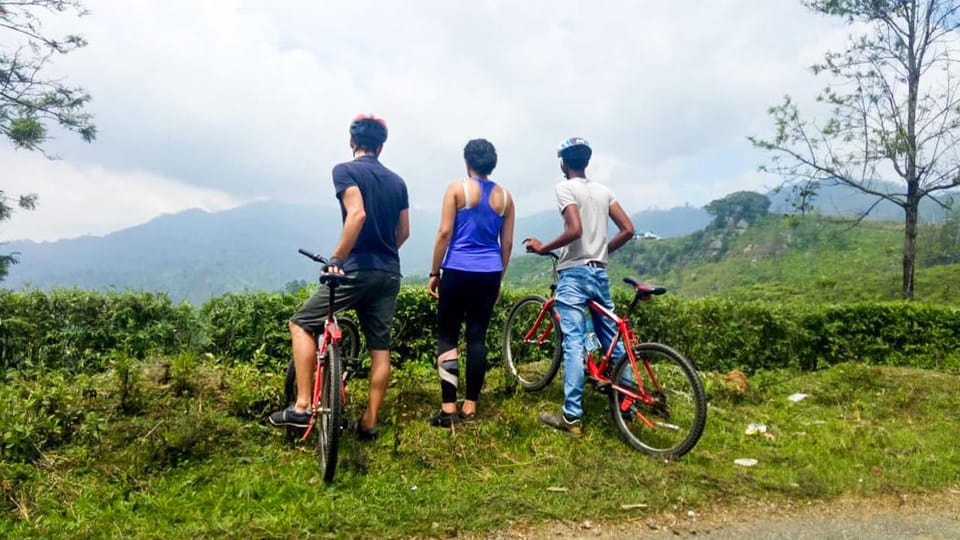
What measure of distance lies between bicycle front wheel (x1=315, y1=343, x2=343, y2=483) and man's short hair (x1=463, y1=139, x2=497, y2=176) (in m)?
1.84

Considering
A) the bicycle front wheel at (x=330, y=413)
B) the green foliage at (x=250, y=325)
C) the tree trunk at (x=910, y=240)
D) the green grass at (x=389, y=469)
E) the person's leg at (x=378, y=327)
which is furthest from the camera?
the tree trunk at (x=910, y=240)

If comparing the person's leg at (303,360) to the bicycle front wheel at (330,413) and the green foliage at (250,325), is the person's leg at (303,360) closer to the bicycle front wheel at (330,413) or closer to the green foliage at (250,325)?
the bicycle front wheel at (330,413)

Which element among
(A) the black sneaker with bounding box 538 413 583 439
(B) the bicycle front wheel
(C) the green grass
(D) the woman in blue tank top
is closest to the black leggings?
(D) the woman in blue tank top

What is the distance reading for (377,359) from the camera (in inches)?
160

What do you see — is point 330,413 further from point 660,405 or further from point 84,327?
point 84,327

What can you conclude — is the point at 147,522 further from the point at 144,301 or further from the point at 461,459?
the point at 144,301

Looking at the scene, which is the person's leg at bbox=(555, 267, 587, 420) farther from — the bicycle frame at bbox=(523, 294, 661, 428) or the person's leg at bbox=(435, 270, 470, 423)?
the person's leg at bbox=(435, 270, 470, 423)

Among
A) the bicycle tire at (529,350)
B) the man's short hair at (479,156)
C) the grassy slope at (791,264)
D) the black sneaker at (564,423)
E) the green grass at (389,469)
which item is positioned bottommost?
the green grass at (389,469)

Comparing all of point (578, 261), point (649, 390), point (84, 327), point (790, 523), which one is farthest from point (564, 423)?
point (84, 327)

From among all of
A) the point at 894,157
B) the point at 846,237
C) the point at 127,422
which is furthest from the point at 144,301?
the point at 846,237

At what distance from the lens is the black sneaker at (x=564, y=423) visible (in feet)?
14.7

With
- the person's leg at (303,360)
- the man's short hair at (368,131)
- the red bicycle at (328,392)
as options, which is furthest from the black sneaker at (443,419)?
the man's short hair at (368,131)

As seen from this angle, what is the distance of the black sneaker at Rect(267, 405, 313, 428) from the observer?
12.7 ft

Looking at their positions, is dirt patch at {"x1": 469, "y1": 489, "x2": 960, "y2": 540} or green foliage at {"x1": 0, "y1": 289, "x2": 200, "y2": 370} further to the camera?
green foliage at {"x1": 0, "y1": 289, "x2": 200, "y2": 370}
